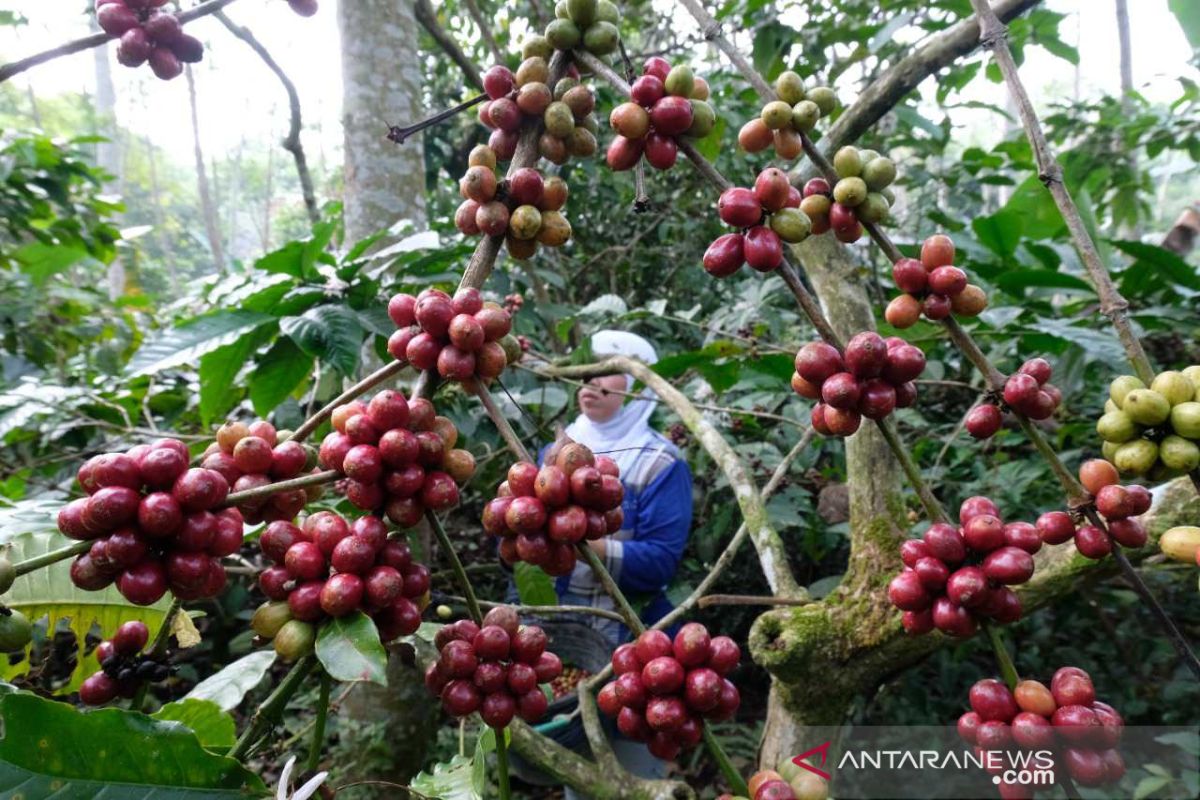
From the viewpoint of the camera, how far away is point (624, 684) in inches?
23.1

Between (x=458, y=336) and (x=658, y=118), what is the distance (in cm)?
26

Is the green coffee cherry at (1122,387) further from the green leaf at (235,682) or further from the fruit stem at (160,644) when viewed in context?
the green leaf at (235,682)

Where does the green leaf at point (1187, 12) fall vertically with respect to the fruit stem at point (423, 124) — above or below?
above

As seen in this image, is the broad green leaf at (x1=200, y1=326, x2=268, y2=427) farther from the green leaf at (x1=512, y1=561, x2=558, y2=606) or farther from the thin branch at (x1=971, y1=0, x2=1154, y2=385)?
the thin branch at (x1=971, y1=0, x2=1154, y2=385)

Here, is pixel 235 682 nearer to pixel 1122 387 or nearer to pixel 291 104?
pixel 1122 387

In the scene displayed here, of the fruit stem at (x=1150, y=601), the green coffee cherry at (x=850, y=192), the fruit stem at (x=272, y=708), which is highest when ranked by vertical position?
the green coffee cherry at (x=850, y=192)

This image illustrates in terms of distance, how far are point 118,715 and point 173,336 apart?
1.03 m

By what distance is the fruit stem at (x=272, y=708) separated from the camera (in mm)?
499

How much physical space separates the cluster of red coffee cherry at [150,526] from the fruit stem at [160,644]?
2.3 inches

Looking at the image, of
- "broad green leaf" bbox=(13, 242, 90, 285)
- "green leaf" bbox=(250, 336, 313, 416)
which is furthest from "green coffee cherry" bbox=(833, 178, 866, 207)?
"broad green leaf" bbox=(13, 242, 90, 285)

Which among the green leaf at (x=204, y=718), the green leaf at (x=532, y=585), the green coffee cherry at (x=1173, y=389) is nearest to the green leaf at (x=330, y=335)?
the green leaf at (x=204, y=718)

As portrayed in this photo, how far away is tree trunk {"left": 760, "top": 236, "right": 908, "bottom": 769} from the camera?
118 cm

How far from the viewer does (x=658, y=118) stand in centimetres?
61

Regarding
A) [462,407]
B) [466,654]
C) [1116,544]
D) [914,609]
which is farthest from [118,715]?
[462,407]
